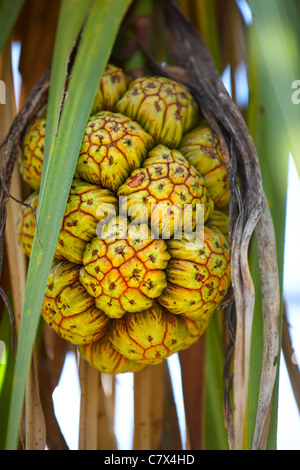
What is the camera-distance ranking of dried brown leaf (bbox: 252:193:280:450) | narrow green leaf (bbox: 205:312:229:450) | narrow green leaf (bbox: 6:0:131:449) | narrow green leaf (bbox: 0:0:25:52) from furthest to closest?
narrow green leaf (bbox: 205:312:229:450) < narrow green leaf (bbox: 0:0:25:52) < dried brown leaf (bbox: 252:193:280:450) < narrow green leaf (bbox: 6:0:131:449)

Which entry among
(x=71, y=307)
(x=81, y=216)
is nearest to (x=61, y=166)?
(x=81, y=216)

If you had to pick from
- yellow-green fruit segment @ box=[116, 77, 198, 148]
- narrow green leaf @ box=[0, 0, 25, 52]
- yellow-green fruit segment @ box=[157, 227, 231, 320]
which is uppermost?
narrow green leaf @ box=[0, 0, 25, 52]

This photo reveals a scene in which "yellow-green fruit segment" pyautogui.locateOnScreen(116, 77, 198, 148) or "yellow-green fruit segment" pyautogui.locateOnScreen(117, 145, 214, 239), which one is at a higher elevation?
"yellow-green fruit segment" pyautogui.locateOnScreen(116, 77, 198, 148)

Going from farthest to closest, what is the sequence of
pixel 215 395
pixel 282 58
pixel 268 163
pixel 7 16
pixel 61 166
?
pixel 215 395
pixel 7 16
pixel 268 163
pixel 282 58
pixel 61 166

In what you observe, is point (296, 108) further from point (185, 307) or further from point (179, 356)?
point (179, 356)

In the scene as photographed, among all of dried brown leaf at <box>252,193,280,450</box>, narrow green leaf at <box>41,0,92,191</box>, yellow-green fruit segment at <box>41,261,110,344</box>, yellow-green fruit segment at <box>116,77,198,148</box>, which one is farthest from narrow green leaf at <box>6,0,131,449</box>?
dried brown leaf at <box>252,193,280,450</box>

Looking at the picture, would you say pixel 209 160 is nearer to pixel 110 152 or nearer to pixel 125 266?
pixel 110 152

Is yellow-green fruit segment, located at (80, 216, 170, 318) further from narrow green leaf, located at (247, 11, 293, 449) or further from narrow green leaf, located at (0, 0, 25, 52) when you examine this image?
narrow green leaf, located at (0, 0, 25, 52)
